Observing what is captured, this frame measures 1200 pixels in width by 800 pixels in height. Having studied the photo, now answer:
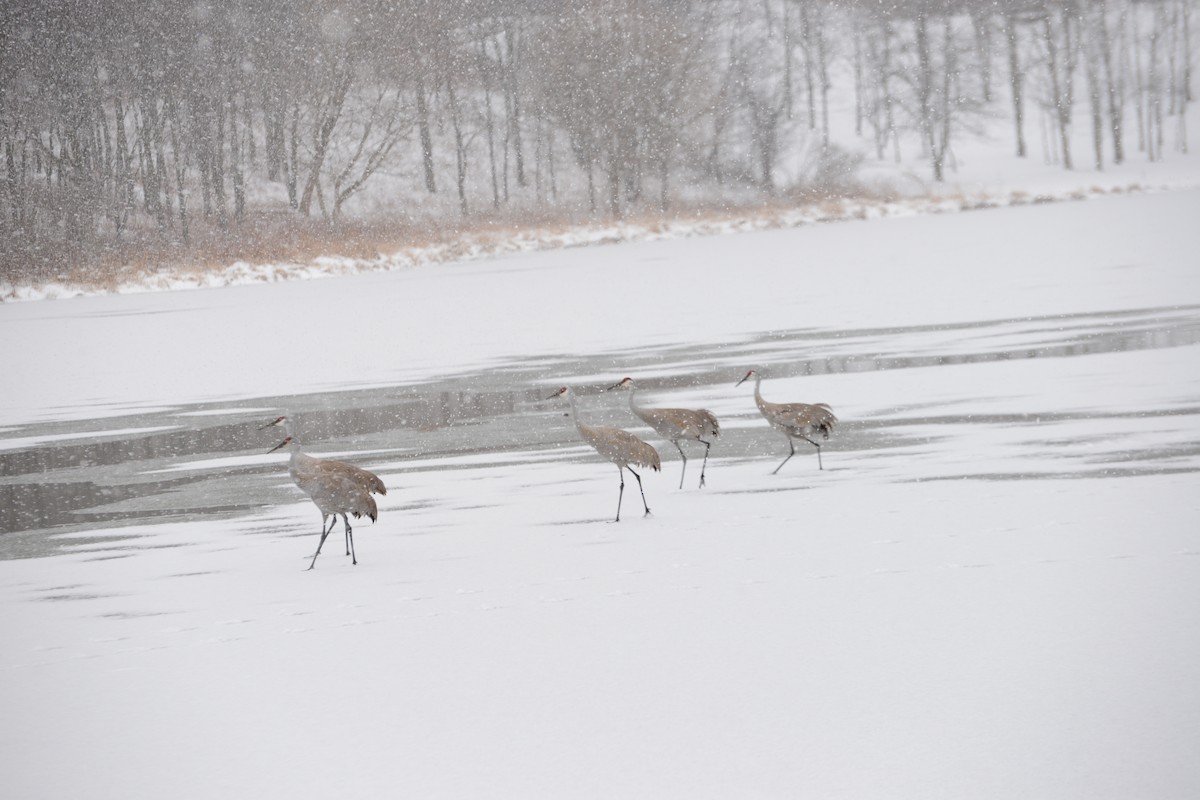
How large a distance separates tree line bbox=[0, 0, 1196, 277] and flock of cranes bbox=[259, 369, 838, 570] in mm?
39890

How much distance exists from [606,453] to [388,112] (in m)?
52.5

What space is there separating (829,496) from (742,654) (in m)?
3.57

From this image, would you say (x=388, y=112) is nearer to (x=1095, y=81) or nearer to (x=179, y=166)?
(x=179, y=166)

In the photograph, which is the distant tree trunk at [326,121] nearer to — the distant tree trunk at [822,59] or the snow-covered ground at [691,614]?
the distant tree trunk at [822,59]

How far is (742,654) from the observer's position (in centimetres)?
622

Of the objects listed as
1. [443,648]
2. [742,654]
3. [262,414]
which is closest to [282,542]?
[443,648]

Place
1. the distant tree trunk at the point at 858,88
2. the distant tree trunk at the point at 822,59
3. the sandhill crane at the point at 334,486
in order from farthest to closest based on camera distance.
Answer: the distant tree trunk at the point at 858,88, the distant tree trunk at the point at 822,59, the sandhill crane at the point at 334,486

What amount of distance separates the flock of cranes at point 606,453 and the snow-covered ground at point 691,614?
33cm

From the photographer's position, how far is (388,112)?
59.7 m

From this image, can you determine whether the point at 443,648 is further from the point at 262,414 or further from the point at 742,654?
the point at 262,414

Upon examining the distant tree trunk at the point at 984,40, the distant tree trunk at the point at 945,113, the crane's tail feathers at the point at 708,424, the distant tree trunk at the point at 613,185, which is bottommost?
the crane's tail feathers at the point at 708,424

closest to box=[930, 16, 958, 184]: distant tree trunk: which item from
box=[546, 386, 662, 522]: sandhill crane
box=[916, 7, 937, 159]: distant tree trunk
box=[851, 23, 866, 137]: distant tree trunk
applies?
box=[916, 7, 937, 159]: distant tree trunk

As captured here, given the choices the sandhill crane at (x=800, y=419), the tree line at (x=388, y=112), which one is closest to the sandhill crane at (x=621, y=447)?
the sandhill crane at (x=800, y=419)

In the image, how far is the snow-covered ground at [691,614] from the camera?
511 centimetres
